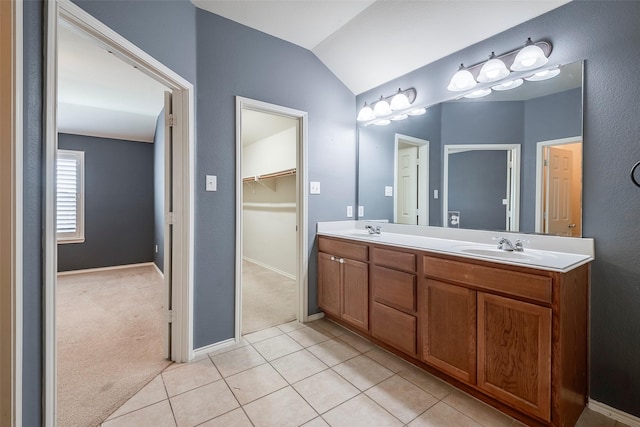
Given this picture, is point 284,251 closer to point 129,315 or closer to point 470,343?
point 129,315

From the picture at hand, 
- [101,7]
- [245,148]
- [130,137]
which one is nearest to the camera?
[101,7]

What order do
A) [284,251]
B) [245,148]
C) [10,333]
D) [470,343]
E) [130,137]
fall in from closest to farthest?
1. [10,333]
2. [470,343]
3. [284,251]
4. [130,137]
5. [245,148]

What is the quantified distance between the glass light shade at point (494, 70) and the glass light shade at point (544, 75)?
0.47ft

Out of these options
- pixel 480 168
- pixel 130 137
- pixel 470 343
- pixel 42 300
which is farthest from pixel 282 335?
pixel 130 137

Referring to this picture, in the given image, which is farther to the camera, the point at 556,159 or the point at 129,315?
the point at 129,315

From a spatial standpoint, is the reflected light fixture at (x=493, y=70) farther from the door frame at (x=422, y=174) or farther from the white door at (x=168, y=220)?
the white door at (x=168, y=220)

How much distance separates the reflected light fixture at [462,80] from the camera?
208 centimetres

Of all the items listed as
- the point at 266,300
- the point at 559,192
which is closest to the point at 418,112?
the point at 559,192

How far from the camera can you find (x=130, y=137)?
4.75 meters

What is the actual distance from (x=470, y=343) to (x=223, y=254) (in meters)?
1.72

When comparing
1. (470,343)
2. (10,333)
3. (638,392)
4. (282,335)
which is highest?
(10,333)

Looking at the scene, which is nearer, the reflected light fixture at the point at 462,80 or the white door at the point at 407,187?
the reflected light fixture at the point at 462,80

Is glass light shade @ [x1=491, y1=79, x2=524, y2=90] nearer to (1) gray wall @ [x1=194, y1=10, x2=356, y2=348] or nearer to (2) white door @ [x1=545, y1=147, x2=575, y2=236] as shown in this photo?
(2) white door @ [x1=545, y1=147, x2=575, y2=236]

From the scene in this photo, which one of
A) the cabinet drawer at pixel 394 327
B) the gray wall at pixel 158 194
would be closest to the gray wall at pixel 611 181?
the cabinet drawer at pixel 394 327
